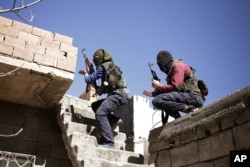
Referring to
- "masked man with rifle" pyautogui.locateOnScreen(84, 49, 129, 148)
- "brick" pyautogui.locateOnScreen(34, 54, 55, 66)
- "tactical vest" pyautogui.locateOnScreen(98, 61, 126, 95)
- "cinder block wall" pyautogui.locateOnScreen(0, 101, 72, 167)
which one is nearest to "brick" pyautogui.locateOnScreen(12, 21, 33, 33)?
"brick" pyautogui.locateOnScreen(34, 54, 55, 66)

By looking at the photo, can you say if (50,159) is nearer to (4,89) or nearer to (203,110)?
(4,89)

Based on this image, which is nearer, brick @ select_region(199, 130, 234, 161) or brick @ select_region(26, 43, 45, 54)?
brick @ select_region(199, 130, 234, 161)

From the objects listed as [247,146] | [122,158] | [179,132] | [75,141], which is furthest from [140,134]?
[247,146]

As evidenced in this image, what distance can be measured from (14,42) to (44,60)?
0.62 m

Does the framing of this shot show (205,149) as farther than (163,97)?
No

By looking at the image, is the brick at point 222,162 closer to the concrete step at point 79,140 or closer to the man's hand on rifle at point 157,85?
the man's hand on rifle at point 157,85

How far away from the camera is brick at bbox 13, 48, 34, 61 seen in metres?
4.61

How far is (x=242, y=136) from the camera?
239 cm

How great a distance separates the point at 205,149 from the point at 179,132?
474mm

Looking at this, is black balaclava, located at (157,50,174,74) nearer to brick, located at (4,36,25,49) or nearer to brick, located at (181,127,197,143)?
brick, located at (181,127,197,143)

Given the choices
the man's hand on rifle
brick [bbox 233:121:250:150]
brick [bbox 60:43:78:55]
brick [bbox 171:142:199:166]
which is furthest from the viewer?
brick [bbox 60:43:78:55]

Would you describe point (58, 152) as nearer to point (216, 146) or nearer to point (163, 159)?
point (163, 159)

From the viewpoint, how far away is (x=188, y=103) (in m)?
3.70

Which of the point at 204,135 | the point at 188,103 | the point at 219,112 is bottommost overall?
the point at 204,135
